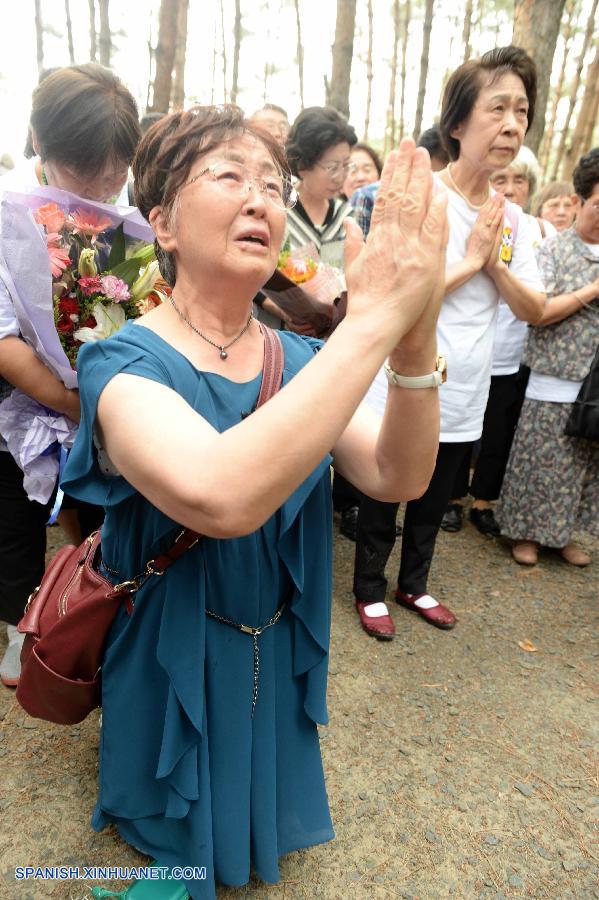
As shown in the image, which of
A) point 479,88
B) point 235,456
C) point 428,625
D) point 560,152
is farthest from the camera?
point 560,152

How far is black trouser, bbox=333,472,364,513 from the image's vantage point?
14.0ft

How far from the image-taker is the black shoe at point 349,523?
422 centimetres

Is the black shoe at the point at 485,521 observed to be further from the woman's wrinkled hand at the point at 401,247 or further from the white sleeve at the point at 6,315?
the woman's wrinkled hand at the point at 401,247

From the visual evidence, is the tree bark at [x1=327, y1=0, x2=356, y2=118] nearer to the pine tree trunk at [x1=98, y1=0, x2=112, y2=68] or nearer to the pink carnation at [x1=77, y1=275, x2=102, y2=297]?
the pine tree trunk at [x1=98, y1=0, x2=112, y2=68]

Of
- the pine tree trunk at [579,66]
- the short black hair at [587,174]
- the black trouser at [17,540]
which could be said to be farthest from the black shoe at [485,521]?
the pine tree trunk at [579,66]

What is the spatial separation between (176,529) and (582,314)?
301cm

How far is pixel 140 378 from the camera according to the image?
118 cm

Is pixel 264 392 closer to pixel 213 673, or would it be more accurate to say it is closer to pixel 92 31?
pixel 213 673

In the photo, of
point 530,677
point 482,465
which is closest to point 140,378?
point 530,677

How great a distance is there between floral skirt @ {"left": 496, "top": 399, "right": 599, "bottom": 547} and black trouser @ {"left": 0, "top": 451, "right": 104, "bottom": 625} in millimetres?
2571

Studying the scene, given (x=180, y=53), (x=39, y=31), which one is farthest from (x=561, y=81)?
(x=39, y=31)

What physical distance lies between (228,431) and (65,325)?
1.36 meters

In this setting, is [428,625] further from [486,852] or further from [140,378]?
[140,378]

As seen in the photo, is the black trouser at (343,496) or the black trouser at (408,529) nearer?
the black trouser at (408,529)
